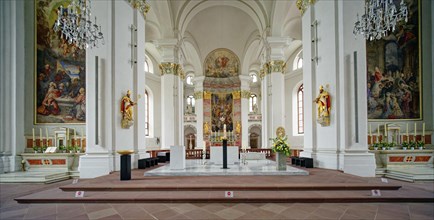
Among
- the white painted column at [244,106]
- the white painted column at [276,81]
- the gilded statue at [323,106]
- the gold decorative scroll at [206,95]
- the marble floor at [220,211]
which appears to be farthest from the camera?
the gold decorative scroll at [206,95]

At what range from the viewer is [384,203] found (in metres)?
4.92

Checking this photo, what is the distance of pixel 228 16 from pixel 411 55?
13.5 meters

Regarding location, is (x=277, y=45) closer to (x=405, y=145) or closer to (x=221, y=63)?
(x=405, y=145)

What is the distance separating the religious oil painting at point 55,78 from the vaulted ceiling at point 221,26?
5.46m

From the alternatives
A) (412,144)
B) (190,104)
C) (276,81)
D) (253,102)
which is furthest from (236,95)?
(412,144)

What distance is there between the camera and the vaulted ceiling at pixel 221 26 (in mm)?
14781

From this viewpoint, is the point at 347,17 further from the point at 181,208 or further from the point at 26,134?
the point at 26,134

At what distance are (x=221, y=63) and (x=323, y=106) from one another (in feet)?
57.5

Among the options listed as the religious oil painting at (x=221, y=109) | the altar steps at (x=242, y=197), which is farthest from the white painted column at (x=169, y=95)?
the religious oil painting at (x=221, y=109)

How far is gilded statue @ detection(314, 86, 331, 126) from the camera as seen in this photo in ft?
26.6

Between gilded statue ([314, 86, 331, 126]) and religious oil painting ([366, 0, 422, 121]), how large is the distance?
261cm

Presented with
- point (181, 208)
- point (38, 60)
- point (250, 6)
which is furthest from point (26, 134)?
point (250, 6)

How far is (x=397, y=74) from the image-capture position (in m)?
9.48

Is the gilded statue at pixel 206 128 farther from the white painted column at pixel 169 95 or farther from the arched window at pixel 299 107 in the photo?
the arched window at pixel 299 107
